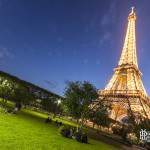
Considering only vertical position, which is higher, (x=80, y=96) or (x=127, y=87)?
(x=127, y=87)

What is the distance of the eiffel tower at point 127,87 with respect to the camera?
111 meters

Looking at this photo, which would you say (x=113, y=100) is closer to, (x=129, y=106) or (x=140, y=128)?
(x=129, y=106)

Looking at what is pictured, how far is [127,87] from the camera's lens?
401ft

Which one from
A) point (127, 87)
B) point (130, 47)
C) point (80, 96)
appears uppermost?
point (130, 47)

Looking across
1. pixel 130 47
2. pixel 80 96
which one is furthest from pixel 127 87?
pixel 80 96

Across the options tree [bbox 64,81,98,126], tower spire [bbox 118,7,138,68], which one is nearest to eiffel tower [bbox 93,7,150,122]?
tower spire [bbox 118,7,138,68]

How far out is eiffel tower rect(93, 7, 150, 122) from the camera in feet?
365

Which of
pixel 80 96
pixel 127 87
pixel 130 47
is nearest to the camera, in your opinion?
pixel 80 96

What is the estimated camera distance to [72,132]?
150ft

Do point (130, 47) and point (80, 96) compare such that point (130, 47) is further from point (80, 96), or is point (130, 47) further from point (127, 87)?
point (80, 96)

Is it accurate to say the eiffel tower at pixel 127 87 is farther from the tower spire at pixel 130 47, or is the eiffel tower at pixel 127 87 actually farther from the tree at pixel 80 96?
the tree at pixel 80 96

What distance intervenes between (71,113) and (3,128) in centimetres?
3293

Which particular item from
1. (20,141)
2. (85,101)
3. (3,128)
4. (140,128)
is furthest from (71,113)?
(20,141)

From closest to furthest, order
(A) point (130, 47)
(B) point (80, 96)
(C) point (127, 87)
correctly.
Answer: (B) point (80, 96), (C) point (127, 87), (A) point (130, 47)
